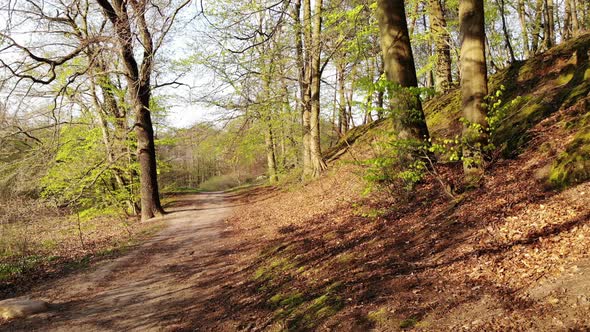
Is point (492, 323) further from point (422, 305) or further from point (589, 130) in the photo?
point (589, 130)

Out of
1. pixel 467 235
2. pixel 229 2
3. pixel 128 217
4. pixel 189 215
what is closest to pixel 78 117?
pixel 128 217

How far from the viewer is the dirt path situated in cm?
582

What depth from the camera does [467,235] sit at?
5.04 metres

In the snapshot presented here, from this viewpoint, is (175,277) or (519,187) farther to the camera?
(175,277)

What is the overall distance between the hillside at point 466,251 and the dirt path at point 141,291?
576 mm

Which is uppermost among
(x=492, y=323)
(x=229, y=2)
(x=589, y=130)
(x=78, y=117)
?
(x=229, y=2)

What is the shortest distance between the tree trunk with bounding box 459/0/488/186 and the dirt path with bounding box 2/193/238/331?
5210mm

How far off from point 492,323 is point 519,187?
123 inches

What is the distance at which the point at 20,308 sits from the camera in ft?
19.9

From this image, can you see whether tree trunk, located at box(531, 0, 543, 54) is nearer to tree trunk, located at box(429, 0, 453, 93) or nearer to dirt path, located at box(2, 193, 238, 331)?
tree trunk, located at box(429, 0, 453, 93)

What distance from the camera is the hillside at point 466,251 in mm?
3484

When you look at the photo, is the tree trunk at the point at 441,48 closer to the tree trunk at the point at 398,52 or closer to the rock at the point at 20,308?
the tree trunk at the point at 398,52

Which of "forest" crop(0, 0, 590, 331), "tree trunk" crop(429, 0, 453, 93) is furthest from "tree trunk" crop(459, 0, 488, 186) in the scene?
"tree trunk" crop(429, 0, 453, 93)

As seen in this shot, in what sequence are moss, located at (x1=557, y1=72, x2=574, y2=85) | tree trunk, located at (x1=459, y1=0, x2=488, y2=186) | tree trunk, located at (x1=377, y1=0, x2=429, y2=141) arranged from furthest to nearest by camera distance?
moss, located at (x1=557, y1=72, x2=574, y2=85)
tree trunk, located at (x1=377, y1=0, x2=429, y2=141)
tree trunk, located at (x1=459, y1=0, x2=488, y2=186)
